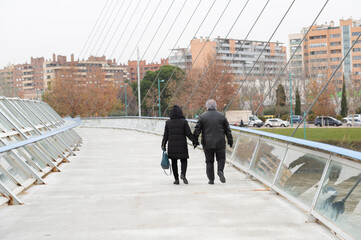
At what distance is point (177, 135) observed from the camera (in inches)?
412

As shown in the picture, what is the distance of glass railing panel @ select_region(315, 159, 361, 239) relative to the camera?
204 inches

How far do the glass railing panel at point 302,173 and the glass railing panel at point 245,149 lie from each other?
2.61m

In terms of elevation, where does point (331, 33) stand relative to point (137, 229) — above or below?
above

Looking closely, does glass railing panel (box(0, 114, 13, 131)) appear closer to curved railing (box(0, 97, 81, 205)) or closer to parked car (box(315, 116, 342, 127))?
curved railing (box(0, 97, 81, 205))

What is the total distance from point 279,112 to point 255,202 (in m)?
74.3

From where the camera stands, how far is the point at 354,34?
15250cm

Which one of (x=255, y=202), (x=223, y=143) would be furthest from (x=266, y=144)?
(x=255, y=202)

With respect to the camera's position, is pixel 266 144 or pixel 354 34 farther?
pixel 354 34

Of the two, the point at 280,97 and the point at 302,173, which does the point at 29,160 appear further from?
the point at 280,97

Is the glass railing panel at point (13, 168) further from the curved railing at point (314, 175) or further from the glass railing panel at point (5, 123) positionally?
the curved railing at point (314, 175)

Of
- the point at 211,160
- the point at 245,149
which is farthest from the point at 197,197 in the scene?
the point at 245,149

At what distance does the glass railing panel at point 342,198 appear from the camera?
17.0 ft

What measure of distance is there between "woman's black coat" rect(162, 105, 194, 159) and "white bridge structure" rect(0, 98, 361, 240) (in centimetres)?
59

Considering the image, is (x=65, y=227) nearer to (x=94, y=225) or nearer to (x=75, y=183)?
(x=94, y=225)
